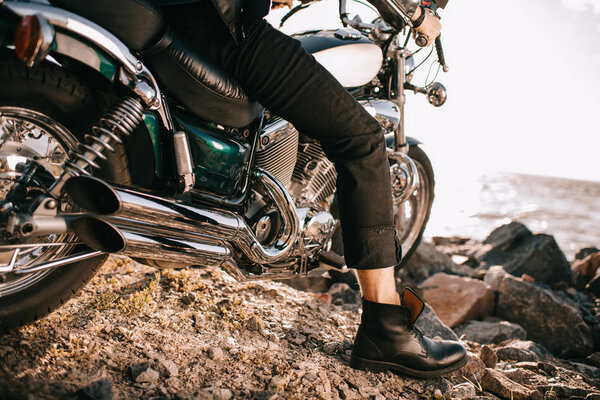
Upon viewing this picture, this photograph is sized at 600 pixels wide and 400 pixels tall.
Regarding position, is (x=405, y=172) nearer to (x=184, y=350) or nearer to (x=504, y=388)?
(x=504, y=388)

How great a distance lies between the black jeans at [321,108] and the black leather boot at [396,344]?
0.23 meters

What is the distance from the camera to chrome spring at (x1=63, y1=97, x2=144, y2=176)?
1.36 meters

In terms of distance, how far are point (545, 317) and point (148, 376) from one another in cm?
361

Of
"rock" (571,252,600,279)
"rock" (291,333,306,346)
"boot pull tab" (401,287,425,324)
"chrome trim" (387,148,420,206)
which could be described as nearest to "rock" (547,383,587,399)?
"boot pull tab" (401,287,425,324)

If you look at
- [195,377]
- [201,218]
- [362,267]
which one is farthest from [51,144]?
[362,267]

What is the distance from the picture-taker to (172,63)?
61.4 inches

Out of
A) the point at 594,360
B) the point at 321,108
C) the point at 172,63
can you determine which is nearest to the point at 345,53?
the point at 321,108

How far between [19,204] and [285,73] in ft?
3.43

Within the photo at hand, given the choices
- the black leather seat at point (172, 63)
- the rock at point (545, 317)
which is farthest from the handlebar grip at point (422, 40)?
the rock at point (545, 317)

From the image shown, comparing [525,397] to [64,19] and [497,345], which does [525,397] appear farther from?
[64,19]

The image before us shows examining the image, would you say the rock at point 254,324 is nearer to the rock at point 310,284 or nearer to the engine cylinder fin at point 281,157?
the engine cylinder fin at point 281,157

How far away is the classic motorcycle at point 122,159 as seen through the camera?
4.38ft

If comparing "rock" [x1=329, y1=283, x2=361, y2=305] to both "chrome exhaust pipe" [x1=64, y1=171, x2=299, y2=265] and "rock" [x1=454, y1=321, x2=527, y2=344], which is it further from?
"chrome exhaust pipe" [x1=64, y1=171, x2=299, y2=265]

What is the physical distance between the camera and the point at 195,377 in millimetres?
1621
